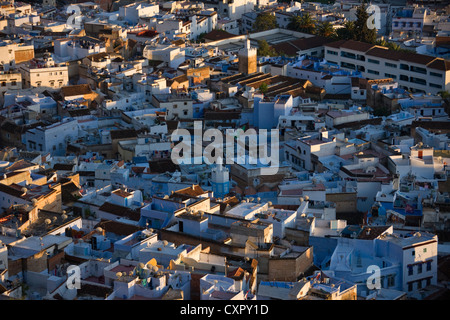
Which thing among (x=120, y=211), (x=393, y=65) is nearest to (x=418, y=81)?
(x=393, y=65)

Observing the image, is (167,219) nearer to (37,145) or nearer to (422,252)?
(422,252)

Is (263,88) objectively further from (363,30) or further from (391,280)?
(391,280)

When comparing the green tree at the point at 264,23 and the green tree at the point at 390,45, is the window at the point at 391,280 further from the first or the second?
the green tree at the point at 264,23

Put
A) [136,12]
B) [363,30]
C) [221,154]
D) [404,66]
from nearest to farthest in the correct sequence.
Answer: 1. [221,154]
2. [404,66]
3. [363,30]
4. [136,12]

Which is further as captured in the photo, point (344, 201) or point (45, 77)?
point (45, 77)

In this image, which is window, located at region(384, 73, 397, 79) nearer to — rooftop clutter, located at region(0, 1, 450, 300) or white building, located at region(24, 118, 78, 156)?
rooftop clutter, located at region(0, 1, 450, 300)

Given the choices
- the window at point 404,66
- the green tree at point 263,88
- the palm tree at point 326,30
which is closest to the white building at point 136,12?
the palm tree at point 326,30

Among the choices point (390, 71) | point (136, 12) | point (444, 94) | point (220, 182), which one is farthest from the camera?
point (136, 12)
